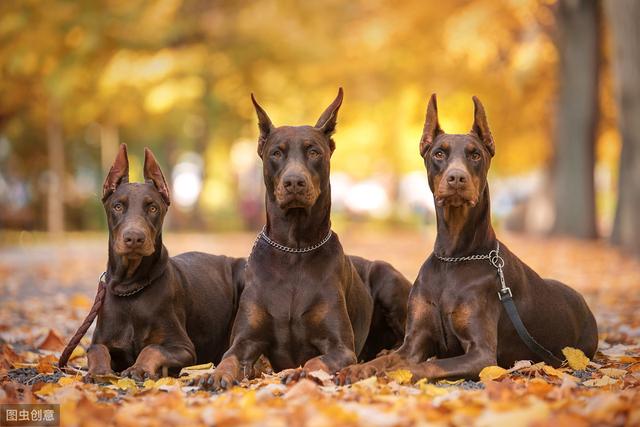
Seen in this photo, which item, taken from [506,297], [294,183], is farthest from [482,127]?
[294,183]

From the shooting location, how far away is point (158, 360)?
6500 millimetres

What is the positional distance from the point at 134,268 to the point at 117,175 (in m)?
0.72

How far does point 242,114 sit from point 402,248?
32.7ft

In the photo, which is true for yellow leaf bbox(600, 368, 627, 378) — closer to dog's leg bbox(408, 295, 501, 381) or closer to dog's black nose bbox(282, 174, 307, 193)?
dog's leg bbox(408, 295, 501, 381)

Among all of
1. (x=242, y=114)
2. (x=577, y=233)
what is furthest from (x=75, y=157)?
(x=577, y=233)

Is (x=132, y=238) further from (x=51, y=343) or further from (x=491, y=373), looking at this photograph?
(x=51, y=343)

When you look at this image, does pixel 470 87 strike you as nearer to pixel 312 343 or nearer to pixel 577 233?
pixel 577 233

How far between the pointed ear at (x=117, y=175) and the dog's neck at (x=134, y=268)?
1.15ft

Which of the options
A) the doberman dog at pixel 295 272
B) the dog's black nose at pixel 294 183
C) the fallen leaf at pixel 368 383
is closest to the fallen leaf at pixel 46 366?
the doberman dog at pixel 295 272

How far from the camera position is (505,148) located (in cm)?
3278

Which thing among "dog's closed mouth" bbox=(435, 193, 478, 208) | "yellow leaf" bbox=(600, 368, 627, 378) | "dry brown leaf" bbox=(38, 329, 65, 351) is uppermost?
"dog's closed mouth" bbox=(435, 193, 478, 208)

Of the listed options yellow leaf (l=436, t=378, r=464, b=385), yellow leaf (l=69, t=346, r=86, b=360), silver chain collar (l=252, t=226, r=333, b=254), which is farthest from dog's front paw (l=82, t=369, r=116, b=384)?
→ yellow leaf (l=436, t=378, r=464, b=385)

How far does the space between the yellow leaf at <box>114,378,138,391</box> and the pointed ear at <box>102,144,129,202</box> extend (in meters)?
1.50

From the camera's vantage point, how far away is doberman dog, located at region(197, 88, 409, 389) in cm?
655
